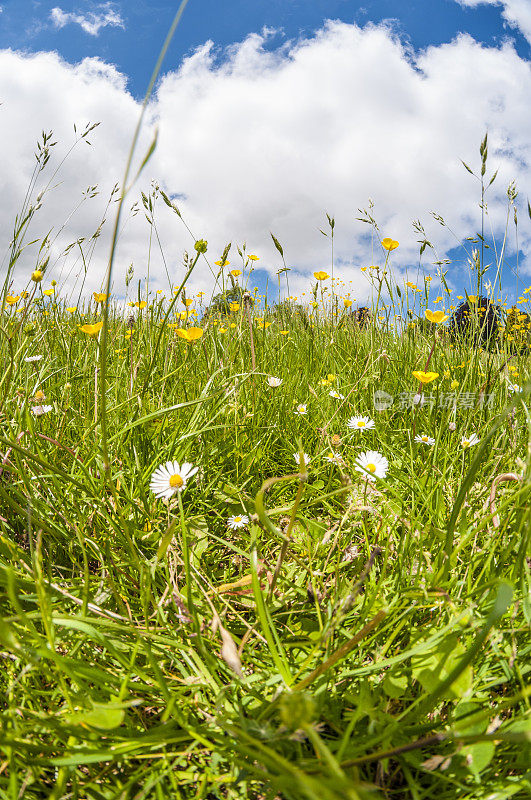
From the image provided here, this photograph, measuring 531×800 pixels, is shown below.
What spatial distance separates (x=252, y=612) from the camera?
99 centimetres

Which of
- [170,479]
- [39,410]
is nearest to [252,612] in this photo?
[170,479]

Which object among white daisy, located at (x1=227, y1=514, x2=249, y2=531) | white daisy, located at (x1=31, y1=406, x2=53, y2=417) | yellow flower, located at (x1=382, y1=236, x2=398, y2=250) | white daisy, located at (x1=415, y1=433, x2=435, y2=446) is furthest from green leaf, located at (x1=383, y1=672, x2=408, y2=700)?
yellow flower, located at (x1=382, y1=236, x2=398, y2=250)

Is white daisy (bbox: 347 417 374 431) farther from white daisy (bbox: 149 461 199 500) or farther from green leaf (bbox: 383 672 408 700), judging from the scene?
green leaf (bbox: 383 672 408 700)

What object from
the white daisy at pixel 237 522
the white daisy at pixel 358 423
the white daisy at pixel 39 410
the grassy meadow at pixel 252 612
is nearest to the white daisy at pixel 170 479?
the grassy meadow at pixel 252 612

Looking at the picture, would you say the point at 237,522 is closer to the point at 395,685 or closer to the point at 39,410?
the point at 395,685

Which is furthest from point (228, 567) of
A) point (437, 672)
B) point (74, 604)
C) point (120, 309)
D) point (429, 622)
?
point (120, 309)

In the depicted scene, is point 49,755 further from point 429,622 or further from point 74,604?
point 429,622

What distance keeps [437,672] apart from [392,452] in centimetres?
97

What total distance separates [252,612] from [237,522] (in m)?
0.25

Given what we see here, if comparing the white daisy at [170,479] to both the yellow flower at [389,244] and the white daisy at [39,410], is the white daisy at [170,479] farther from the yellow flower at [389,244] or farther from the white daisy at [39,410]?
the yellow flower at [389,244]

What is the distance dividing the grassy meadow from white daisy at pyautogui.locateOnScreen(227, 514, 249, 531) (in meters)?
0.01

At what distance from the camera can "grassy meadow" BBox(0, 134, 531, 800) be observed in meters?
0.62

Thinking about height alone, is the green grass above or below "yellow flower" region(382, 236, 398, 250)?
below

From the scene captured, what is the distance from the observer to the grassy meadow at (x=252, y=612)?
62cm
